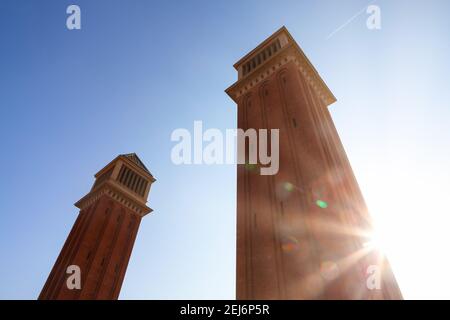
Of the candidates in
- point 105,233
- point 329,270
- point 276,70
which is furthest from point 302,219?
point 105,233

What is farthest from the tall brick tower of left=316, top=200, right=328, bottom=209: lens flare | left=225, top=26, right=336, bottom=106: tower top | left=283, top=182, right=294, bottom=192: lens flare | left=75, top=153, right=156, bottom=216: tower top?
left=316, top=200, right=328, bottom=209: lens flare

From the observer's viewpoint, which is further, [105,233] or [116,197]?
[116,197]

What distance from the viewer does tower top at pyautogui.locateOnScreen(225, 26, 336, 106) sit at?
23516 millimetres

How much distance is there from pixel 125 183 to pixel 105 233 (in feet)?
22.7

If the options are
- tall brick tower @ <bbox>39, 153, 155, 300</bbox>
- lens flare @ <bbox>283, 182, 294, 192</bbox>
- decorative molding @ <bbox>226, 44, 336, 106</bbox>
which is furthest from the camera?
tall brick tower @ <bbox>39, 153, 155, 300</bbox>

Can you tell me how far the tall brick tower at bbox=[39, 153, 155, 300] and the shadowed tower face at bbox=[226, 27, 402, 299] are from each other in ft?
60.8

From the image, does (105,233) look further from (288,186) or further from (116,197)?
(288,186)

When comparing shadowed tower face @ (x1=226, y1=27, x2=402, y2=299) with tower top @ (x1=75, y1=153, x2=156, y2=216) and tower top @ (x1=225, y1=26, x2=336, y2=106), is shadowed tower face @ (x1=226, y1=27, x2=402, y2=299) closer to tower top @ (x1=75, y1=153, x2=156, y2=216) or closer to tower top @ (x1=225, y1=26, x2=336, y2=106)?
tower top @ (x1=225, y1=26, x2=336, y2=106)

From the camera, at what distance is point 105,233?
105ft

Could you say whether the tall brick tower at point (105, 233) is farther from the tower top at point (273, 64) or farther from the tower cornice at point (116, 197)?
the tower top at point (273, 64)
